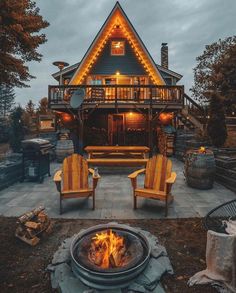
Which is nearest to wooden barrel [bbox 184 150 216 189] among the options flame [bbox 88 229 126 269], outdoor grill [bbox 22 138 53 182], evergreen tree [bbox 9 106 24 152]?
flame [bbox 88 229 126 269]

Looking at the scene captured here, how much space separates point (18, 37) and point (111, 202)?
33.9 ft

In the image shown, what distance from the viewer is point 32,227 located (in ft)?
12.6

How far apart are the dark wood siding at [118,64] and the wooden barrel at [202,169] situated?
11.0 meters

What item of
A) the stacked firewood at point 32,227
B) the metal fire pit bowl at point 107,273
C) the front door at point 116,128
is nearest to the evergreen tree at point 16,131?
the front door at point 116,128

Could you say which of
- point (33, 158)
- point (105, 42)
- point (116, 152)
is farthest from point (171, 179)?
point (105, 42)

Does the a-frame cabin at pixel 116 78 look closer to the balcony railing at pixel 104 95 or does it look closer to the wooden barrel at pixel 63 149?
the balcony railing at pixel 104 95

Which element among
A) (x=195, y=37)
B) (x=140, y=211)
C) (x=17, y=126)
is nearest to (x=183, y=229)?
(x=140, y=211)

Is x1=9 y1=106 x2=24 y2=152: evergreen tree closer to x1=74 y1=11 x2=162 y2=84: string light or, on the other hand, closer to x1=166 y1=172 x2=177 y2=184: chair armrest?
x1=74 y1=11 x2=162 y2=84: string light

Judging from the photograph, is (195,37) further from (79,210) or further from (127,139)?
(79,210)

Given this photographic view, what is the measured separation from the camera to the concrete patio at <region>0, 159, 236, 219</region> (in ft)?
16.4

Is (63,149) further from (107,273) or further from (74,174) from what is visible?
(107,273)

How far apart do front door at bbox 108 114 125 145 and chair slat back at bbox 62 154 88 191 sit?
35.9 feet

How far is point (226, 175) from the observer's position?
716 centimetres

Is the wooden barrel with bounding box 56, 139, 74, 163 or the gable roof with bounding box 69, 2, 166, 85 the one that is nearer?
the wooden barrel with bounding box 56, 139, 74, 163
